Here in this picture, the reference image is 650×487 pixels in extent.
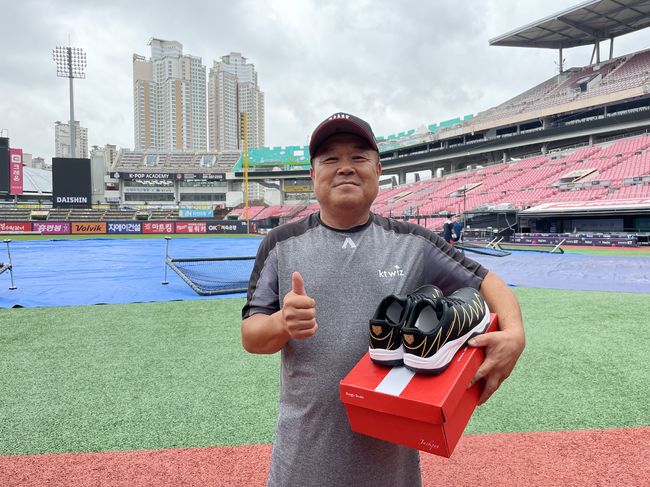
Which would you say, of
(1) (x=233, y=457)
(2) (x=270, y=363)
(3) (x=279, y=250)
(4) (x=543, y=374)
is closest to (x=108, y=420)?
(1) (x=233, y=457)

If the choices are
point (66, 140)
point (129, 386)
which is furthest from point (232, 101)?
point (129, 386)

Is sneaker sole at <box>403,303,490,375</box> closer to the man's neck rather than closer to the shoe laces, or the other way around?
the shoe laces

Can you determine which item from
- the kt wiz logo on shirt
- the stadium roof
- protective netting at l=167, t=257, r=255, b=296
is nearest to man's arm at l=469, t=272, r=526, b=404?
the kt wiz logo on shirt

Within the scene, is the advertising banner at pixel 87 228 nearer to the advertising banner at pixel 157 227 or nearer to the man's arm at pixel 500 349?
the advertising banner at pixel 157 227

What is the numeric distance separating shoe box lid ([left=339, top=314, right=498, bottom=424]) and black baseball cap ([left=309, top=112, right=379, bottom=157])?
83 centimetres

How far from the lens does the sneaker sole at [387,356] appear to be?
3.81 feet

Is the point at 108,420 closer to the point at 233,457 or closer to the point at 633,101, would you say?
the point at 233,457

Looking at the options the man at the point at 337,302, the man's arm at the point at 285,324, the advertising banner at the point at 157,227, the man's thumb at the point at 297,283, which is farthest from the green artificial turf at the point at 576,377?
the advertising banner at the point at 157,227

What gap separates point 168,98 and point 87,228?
88.6m

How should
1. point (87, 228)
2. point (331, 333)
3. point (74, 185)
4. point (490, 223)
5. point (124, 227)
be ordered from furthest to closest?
point (124, 227)
point (74, 185)
point (87, 228)
point (490, 223)
point (331, 333)

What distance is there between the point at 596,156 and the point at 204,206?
194 ft

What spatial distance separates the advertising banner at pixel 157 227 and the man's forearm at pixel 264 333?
41286 mm

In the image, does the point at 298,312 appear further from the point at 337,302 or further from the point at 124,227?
the point at 124,227

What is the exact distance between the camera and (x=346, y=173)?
59.9 inches
